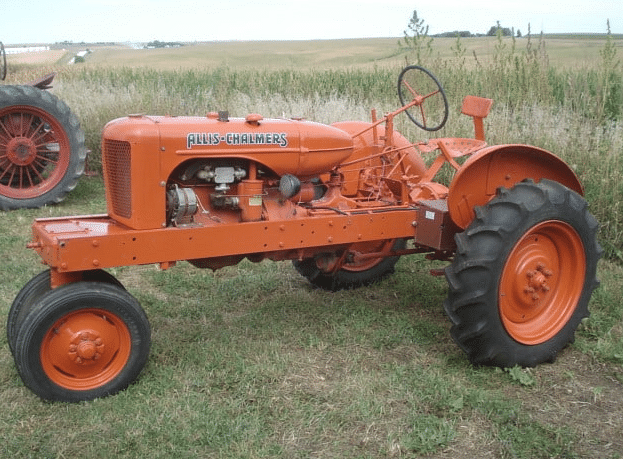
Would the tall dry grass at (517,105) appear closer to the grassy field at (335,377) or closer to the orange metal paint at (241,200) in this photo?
the grassy field at (335,377)

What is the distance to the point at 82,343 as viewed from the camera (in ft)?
9.95

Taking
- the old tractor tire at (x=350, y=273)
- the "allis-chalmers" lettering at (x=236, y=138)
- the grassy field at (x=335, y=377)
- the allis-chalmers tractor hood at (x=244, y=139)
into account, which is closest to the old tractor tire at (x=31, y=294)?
the grassy field at (x=335, y=377)

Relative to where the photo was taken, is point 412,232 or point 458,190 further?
point 412,232

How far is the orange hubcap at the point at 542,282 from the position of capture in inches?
138

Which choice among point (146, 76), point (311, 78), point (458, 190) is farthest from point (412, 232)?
point (146, 76)

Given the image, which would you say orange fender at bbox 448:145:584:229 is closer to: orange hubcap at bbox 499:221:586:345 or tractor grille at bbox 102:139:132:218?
orange hubcap at bbox 499:221:586:345

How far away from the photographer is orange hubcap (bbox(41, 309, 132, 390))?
9.95ft

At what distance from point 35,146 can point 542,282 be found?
18.7ft

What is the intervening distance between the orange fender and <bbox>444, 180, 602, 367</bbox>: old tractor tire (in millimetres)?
188

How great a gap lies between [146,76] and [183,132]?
1247cm

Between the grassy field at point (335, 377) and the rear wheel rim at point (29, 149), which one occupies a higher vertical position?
the rear wheel rim at point (29, 149)

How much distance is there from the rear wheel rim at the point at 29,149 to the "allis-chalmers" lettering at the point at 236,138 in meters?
4.51

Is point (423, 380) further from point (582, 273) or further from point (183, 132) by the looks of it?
point (183, 132)

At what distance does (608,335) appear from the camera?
391 centimetres
